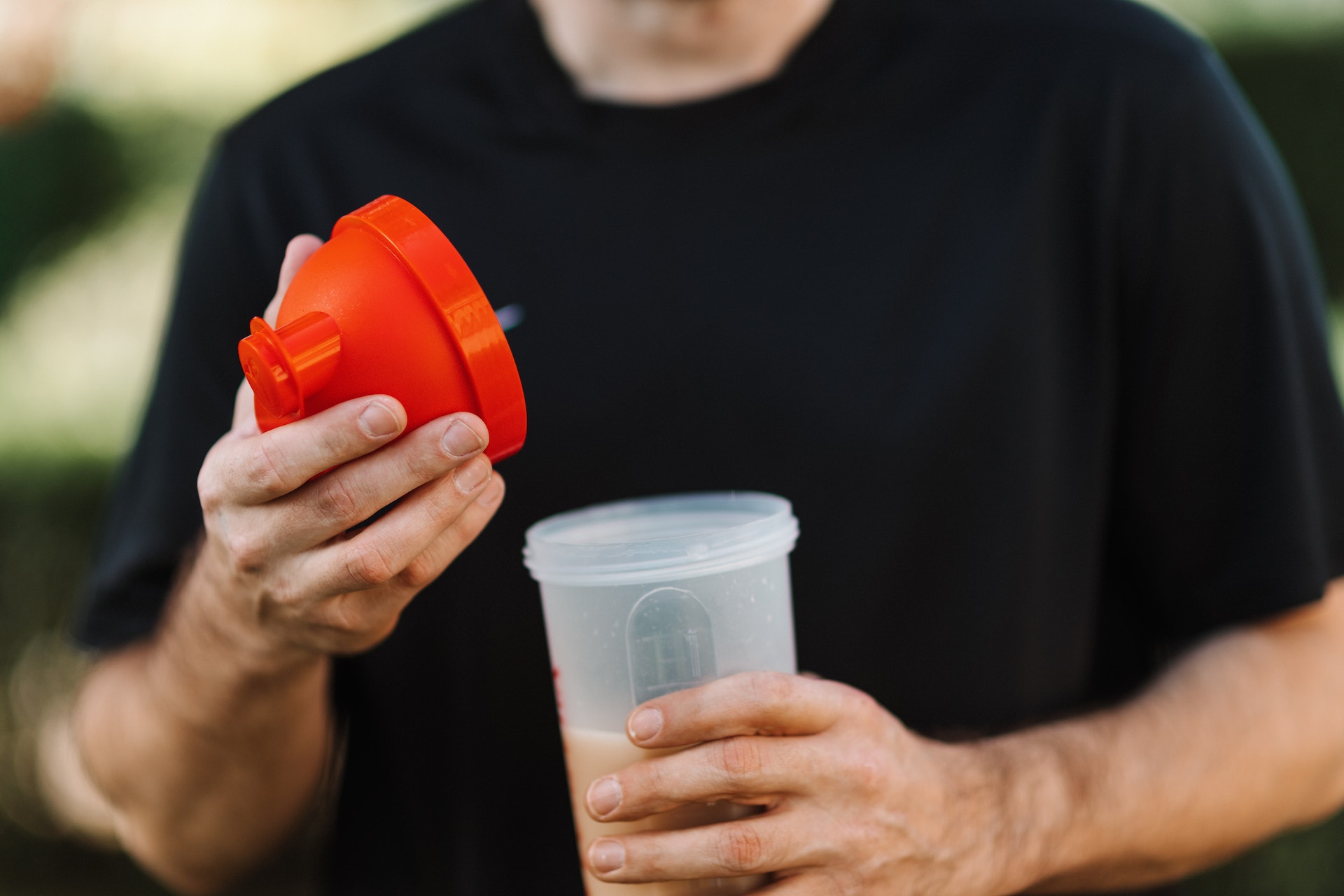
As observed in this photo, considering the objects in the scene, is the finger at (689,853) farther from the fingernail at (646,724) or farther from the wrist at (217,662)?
the wrist at (217,662)

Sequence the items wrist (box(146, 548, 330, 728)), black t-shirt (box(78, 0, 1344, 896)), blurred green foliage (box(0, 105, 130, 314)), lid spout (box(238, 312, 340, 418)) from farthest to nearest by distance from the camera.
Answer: blurred green foliage (box(0, 105, 130, 314))
black t-shirt (box(78, 0, 1344, 896))
wrist (box(146, 548, 330, 728))
lid spout (box(238, 312, 340, 418))

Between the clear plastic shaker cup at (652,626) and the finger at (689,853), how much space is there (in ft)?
0.17

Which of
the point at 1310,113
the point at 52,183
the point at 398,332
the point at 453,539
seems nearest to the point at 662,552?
the point at 453,539

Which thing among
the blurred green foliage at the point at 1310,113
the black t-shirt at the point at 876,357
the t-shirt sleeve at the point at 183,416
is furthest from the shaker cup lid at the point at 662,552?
the blurred green foliage at the point at 1310,113

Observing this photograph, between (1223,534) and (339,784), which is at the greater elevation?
(1223,534)

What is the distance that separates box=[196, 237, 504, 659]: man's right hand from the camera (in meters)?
0.80

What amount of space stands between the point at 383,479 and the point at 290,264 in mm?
236

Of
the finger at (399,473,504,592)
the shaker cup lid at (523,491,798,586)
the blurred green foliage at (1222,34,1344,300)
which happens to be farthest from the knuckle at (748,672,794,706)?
the blurred green foliage at (1222,34,1344,300)

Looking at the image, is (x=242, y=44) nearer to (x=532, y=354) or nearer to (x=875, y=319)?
(x=532, y=354)

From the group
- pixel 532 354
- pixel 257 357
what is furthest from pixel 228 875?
pixel 257 357

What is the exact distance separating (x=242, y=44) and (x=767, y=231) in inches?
90.8

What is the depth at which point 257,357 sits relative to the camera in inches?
30.7

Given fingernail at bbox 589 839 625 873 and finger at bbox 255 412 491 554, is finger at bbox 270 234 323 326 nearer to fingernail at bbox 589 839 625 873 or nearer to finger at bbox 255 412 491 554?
finger at bbox 255 412 491 554

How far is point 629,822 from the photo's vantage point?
3.11 ft
